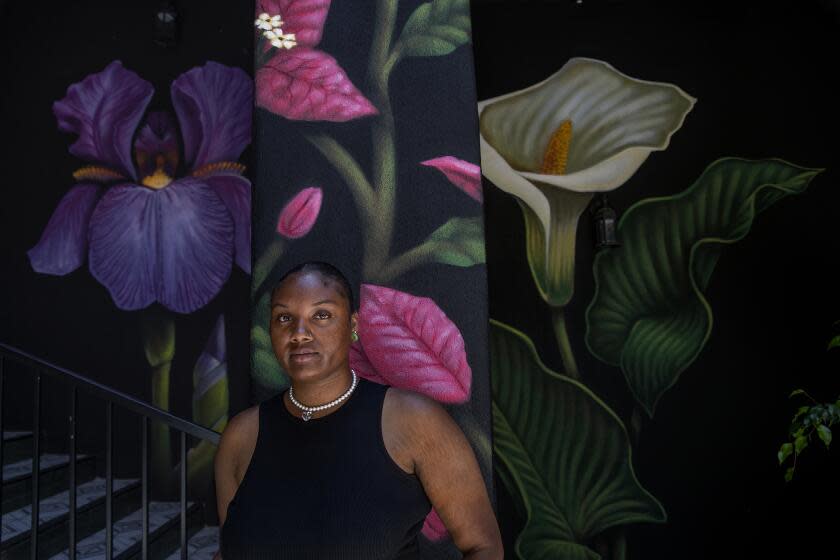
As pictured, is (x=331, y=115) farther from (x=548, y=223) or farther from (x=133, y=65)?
(x=133, y=65)

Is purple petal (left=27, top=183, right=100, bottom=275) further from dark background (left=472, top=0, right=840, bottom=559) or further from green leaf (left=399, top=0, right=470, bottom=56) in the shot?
green leaf (left=399, top=0, right=470, bottom=56)

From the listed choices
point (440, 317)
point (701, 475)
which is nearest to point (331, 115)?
point (440, 317)

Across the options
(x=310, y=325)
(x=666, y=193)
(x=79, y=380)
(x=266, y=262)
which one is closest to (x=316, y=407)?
(x=310, y=325)

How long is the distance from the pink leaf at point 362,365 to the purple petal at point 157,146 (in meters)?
3.02

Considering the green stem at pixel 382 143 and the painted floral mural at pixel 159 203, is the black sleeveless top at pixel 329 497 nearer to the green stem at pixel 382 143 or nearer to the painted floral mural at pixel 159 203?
the green stem at pixel 382 143

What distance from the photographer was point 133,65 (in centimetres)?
430

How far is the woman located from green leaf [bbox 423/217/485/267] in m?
0.51

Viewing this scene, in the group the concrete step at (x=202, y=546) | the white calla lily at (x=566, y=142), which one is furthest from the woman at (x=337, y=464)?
the white calla lily at (x=566, y=142)

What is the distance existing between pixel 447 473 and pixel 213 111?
3695 mm

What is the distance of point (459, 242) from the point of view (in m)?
1.67

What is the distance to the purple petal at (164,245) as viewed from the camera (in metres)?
4.13

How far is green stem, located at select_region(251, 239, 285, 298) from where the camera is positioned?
1.69m

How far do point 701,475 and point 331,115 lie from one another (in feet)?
9.92

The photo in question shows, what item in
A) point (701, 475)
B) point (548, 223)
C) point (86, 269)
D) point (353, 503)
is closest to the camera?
point (353, 503)
